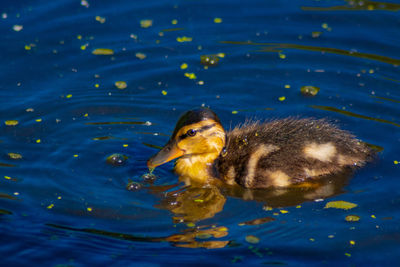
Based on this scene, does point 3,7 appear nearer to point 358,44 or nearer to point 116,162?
point 116,162

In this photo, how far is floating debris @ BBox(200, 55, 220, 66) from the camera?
28.1ft

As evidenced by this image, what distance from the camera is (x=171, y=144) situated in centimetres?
665

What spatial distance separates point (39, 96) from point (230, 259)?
3558 mm

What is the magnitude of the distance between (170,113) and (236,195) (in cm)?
168

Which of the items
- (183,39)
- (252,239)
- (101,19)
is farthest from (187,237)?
(101,19)

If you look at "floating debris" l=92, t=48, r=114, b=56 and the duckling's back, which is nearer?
the duckling's back

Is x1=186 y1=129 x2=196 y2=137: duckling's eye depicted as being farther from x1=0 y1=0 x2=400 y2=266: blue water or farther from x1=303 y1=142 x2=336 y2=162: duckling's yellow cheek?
x1=303 y1=142 x2=336 y2=162: duckling's yellow cheek

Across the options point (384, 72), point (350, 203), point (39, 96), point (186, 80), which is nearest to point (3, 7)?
point (39, 96)

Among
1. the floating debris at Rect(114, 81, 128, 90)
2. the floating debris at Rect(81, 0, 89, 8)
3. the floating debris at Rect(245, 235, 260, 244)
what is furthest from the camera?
the floating debris at Rect(81, 0, 89, 8)

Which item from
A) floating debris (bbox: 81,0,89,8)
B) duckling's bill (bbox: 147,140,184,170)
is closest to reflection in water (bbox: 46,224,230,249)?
duckling's bill (bbox: 147,140,184,170)

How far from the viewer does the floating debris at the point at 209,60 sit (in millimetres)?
8562

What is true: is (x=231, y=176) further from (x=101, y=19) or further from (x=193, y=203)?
(x=101, y=19)

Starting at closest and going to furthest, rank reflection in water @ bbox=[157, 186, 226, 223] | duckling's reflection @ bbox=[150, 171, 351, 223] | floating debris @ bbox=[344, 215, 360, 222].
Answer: floating debris @ bbox=[344, 215, 360, 222], reflection in water @ bbox=[157, 186, 226, 223], duckling's reflection @ bbox=[150, 171, 351, 223]

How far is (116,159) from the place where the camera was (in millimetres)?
6855
